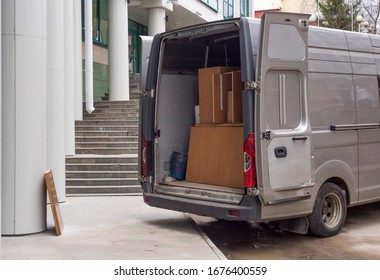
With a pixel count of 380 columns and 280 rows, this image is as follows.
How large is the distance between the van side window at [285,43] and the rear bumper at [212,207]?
1663 mm

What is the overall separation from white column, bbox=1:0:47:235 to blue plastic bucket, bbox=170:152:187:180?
1914 mm

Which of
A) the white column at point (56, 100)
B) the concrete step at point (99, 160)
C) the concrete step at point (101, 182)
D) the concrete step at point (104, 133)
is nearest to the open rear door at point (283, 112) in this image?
the white column at point (56, 100)

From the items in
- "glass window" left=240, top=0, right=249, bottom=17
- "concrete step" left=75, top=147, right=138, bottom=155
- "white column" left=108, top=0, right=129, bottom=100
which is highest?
"glass window" left=240, top=0, right=249, bottom=17

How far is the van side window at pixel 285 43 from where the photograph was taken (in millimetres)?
6004

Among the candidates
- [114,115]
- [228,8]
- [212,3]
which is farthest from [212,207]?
[228,8]

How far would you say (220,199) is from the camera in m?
6.55

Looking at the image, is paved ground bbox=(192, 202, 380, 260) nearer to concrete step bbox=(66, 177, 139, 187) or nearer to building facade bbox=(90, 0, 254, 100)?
concrete step bbox=(66, 177, 139, 187)

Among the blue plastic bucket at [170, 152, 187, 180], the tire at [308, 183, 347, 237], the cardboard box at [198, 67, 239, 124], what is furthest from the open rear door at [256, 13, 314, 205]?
the blue plastic bucket at [170, 152, 187, 180]

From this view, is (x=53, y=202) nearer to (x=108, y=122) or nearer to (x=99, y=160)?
(x=99, y=160)

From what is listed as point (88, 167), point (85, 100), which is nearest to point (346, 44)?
point (88, 167)

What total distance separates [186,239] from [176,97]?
7.18ft

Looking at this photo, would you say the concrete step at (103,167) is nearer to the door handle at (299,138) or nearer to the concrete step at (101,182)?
the concrete step at (101,182)

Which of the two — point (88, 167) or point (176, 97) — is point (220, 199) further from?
point (88, 167)

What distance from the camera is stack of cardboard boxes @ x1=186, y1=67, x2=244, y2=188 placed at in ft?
23.0
